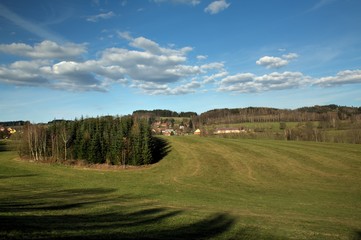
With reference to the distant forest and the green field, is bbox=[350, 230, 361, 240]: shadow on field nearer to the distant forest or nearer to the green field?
the green field

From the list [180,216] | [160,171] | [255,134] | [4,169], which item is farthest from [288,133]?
[180,216]

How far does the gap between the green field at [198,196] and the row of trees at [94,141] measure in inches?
188

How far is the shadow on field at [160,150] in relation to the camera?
63.9 metres

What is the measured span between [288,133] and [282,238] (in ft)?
345

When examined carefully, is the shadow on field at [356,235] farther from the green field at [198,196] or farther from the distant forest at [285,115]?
the distant forest at [285,115]

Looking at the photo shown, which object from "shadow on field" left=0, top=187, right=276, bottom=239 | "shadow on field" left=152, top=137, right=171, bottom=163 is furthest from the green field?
"shadow on field" left=152, top=137, right=171, bottom=163

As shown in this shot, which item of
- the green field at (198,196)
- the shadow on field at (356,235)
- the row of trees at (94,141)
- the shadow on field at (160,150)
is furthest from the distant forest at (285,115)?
the shadow on field at (356,235)

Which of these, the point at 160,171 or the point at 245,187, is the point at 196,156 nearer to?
the point at 160,171

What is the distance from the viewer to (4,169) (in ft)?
175

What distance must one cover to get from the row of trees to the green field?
15.7 ft

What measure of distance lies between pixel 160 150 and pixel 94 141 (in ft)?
50.5

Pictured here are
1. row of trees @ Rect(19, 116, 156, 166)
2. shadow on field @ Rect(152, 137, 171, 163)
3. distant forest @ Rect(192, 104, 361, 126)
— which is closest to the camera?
row of trees @ Rect(19, 116, 156, 166)

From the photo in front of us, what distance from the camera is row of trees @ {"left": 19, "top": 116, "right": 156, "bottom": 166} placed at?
59969mm

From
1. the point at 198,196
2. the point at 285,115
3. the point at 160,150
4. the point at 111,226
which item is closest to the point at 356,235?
the point at 111,226
